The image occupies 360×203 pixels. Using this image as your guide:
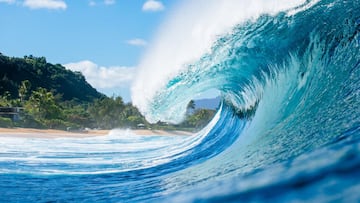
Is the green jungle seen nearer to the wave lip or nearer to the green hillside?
the green hillside

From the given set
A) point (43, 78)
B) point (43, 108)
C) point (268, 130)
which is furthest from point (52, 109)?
point (268, 130)

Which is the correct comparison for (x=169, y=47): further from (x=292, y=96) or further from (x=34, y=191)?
(x=34, y=191)

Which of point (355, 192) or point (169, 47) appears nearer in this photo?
point (355, 192)

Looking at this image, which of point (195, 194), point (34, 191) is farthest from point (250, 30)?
point (195, 194)

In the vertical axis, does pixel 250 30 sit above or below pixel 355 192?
above

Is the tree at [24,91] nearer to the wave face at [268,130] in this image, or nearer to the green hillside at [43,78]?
the green hillside at [43,78]

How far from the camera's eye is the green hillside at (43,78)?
2477 inches

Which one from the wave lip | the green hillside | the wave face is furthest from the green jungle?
the wave face

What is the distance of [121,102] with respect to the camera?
52.0 m

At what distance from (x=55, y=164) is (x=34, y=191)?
10.8ft

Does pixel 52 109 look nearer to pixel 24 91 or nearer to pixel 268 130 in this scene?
pixel 24 91

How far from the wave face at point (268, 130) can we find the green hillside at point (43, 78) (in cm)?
5025

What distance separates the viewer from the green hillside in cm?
6291

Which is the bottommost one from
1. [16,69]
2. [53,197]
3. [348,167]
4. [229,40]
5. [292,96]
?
[53,197]
